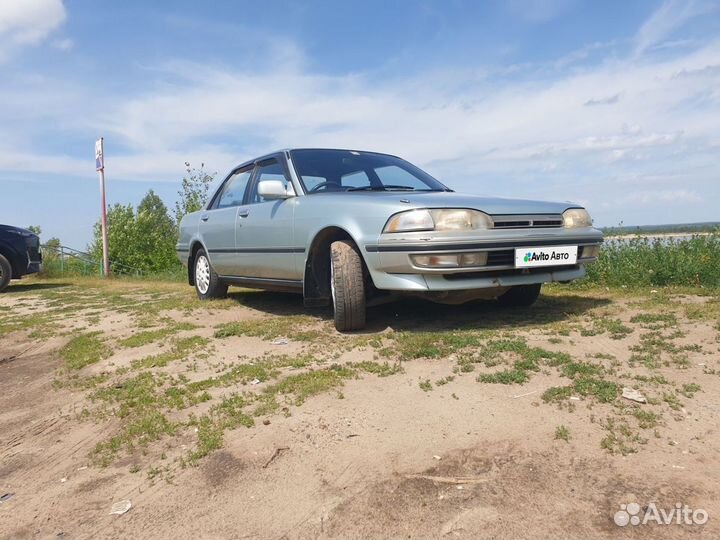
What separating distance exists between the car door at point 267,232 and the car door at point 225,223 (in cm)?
17

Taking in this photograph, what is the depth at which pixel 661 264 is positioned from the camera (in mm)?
6473

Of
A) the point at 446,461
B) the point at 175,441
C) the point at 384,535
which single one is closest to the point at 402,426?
the point at 446,461

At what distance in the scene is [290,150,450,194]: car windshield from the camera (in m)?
4.96

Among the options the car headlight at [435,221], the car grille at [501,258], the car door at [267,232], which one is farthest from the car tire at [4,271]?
the car grille at [501,258]

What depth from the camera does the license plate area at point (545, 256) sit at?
397 centimetres

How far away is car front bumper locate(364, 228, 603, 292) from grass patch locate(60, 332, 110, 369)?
7.01ft

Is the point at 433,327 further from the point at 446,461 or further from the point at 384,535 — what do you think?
the point at 384,535

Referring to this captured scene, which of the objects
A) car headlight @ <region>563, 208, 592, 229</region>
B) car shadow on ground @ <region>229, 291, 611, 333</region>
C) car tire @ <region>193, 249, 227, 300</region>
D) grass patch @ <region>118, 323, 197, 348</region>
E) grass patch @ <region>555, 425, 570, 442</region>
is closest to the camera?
grass patch @ <region>555, 425, 570, 442</region>

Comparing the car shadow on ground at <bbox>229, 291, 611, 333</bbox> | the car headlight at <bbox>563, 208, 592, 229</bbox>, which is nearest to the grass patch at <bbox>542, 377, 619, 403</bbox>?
the car shadow on ground at <bbox>229, 291, 611, 333</bbox>

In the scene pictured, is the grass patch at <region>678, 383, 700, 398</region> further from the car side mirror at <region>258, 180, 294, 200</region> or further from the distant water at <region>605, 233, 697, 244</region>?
the distant water at <region>605, 233, 697, 244</region>

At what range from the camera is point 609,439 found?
7.23 ft

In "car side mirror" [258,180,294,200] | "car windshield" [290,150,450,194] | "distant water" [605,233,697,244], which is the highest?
"car windshield" [290,150,450,194]

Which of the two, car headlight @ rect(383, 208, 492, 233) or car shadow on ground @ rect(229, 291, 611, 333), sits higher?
car headlight @ rect(383, 208, 492, 233)

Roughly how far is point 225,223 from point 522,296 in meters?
3.11
